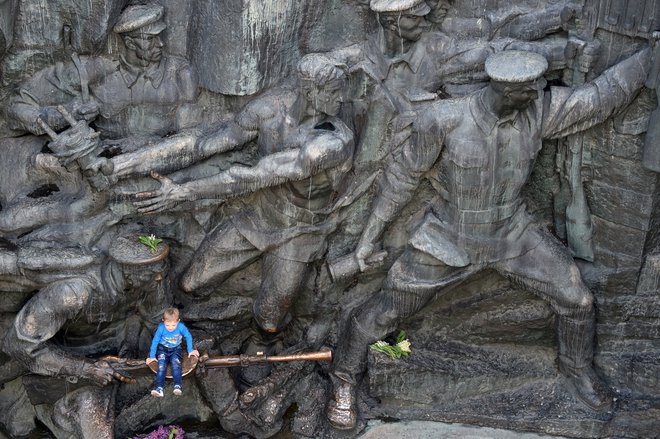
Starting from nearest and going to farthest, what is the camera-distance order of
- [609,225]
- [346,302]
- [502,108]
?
[502,108] → [609,225] → [346,302]

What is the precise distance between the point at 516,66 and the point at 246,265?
10.2 feet

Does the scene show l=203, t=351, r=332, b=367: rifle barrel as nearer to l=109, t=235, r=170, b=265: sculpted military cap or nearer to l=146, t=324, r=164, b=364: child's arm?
l=146, t=324, r=164, b=364: child's arm

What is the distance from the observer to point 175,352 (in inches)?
443

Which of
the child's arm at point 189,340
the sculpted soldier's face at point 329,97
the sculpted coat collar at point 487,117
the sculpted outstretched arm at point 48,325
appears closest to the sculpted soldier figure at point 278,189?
the sculpted soldier's face at point 329,97

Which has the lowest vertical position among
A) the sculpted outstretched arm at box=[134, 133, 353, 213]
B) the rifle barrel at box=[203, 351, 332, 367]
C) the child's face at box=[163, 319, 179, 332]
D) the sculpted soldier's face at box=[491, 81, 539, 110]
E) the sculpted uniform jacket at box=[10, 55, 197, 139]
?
the rifle barrel at box=[203, 351, 332, 367]

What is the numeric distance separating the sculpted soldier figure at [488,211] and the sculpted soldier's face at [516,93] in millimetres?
10

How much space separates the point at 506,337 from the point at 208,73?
3.61 m

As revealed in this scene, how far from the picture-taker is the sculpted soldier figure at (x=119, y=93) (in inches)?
452

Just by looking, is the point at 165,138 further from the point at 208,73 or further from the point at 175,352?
the point at 175,352

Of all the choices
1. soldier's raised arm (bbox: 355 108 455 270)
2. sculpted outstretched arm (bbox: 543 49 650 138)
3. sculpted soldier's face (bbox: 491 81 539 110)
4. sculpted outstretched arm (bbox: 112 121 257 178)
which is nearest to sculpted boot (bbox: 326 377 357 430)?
soldier's raised arm (bbox: 355 108 455 270)

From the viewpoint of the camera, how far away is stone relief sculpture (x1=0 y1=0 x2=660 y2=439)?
1106 cm

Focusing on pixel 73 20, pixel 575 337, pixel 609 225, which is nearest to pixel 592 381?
pixel 575 337

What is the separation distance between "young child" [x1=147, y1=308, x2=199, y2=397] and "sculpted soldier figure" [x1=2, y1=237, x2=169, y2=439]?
42cm

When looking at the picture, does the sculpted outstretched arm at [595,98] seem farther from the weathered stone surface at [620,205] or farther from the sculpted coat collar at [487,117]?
the weathered stone surface at [620,205]
